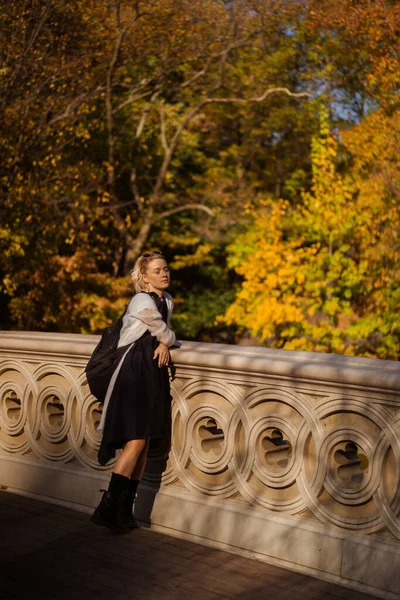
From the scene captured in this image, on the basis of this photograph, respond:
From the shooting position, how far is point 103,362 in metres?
5.74

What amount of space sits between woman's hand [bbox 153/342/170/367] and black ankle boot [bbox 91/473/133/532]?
68 cm

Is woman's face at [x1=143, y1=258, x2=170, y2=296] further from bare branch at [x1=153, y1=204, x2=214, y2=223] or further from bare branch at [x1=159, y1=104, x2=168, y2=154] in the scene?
bare branch at [x1=159, y1=104, x2=168, y2=154]

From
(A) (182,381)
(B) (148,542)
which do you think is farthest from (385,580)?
(A) (182,381)

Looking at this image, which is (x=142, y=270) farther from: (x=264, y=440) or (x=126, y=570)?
(x=126, y=570)

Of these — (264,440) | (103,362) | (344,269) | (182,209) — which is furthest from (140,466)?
(182,209)

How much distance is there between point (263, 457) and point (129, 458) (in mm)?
775

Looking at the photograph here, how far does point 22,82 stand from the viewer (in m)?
16.8

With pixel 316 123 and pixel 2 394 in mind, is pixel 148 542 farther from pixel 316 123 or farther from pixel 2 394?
pixel 316 123

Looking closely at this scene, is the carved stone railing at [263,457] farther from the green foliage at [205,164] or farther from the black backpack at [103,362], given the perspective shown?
the green foliage at [205,164]

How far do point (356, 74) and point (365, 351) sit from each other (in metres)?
6.44

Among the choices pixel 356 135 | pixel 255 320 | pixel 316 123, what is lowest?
pixel 255 320

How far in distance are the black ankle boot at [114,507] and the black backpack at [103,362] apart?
51cm

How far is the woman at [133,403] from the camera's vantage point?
5574 millimetres

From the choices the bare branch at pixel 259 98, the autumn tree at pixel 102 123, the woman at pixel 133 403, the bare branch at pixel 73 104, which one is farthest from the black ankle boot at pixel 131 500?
the bare branch at pixel 259 98
